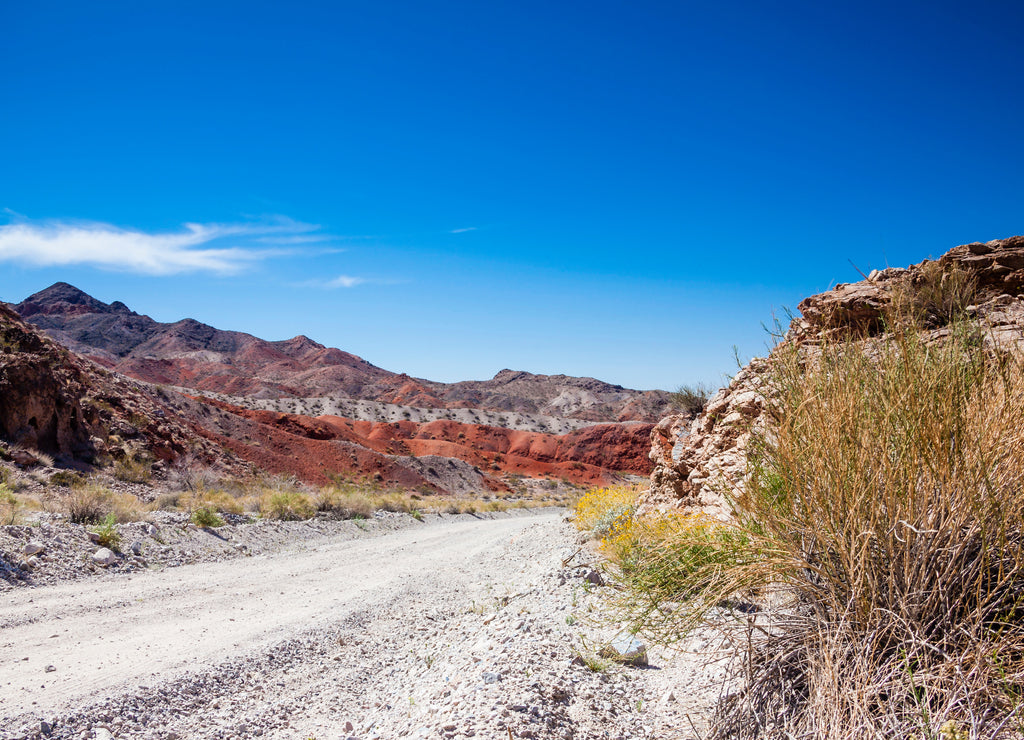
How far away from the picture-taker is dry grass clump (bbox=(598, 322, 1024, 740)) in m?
2.35

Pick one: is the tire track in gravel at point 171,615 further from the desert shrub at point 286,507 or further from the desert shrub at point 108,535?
the desert shrub at point 286,507

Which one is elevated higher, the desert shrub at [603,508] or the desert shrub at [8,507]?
the desert shrub at [603,508]

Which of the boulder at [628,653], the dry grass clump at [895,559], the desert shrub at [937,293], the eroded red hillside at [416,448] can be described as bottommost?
the eroded red hillside at [416,448]

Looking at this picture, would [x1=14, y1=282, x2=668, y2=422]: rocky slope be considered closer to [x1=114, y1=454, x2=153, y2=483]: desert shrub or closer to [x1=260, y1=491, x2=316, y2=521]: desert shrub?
[x1=114, y1=454, x2=153, y2=483]: desert shrub

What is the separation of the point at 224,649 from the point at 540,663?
341cm

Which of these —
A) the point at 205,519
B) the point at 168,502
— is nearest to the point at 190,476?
the point at 168,502

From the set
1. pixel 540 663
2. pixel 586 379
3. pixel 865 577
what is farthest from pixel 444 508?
pixel 586 379

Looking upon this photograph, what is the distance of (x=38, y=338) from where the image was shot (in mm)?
20516

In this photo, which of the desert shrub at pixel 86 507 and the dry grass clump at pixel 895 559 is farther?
the desert shrub at pixel 86 507

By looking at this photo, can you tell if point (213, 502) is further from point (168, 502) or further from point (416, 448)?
point (416, 448)

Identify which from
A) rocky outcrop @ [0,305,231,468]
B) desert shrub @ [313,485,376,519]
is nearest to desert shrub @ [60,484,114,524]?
desert shrub @ [313,485,376,519]

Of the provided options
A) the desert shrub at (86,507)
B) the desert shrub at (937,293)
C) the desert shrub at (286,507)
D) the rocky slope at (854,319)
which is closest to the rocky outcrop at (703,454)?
the rocky slope at (854,319)

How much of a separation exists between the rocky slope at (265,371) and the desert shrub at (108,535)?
67.3 metres

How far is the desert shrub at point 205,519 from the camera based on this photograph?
1196 centimetres
